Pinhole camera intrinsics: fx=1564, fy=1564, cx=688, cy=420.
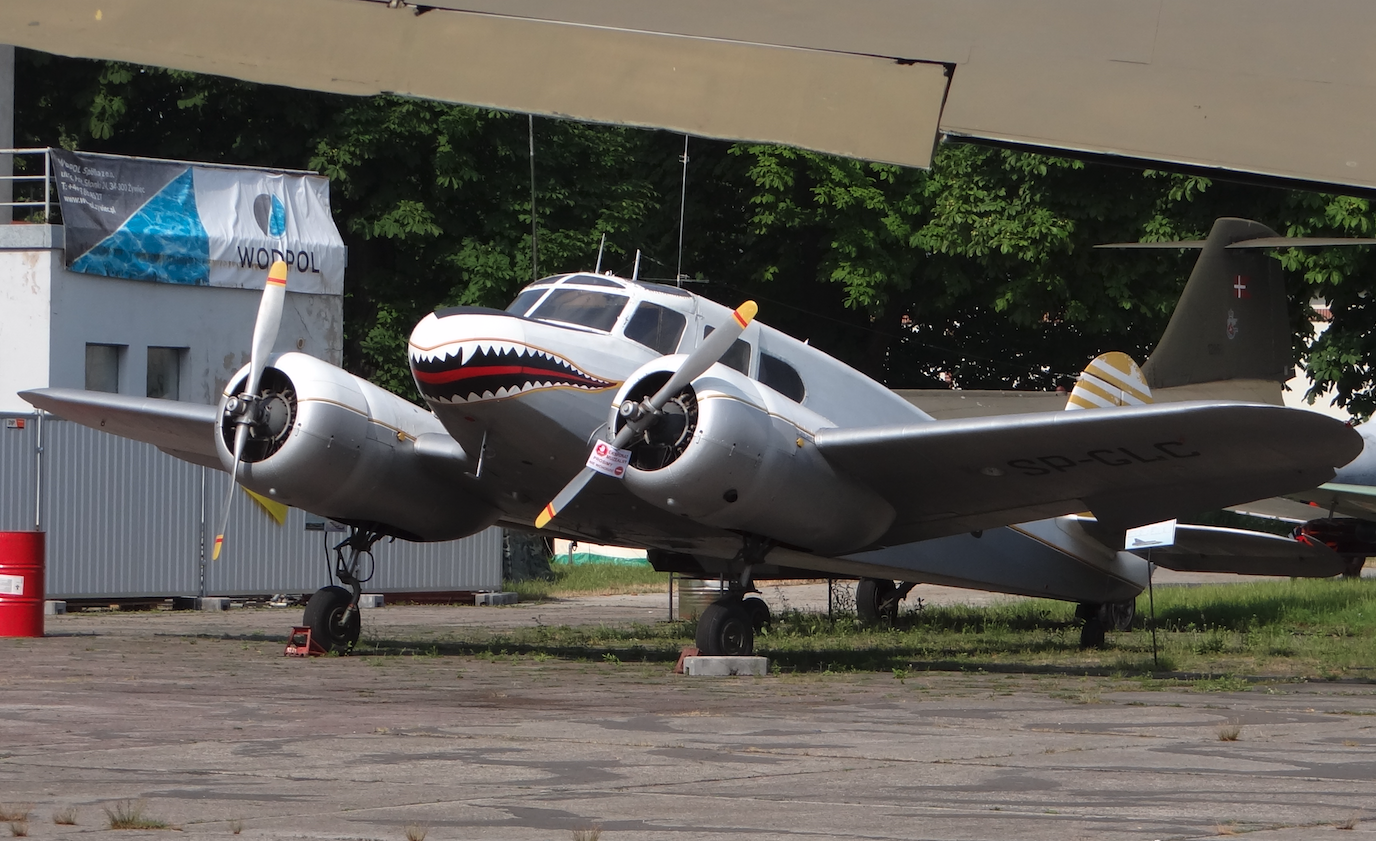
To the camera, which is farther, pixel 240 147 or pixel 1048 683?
pixel 240 147

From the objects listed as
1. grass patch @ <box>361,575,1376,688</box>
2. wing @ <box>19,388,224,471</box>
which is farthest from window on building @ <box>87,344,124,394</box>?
grass patch @ <box>361,575,1376,688</box>

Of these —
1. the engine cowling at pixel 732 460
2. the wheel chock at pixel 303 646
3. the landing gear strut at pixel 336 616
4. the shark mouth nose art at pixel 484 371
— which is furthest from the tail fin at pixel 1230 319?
the wheel chock at pixel 303 646

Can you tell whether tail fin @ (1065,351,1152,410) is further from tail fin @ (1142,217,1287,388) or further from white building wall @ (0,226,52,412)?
white building wall @ (0,226,52,412)

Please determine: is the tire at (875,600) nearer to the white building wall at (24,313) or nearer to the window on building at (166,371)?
the white building wall at (24,313)

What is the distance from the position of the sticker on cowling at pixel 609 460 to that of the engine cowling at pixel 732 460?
5.2 inches

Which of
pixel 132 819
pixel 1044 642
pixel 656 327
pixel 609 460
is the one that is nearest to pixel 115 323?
pixel 656 327

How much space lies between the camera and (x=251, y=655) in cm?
1458

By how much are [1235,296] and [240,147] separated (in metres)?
23.8

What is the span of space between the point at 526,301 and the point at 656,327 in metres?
1.13

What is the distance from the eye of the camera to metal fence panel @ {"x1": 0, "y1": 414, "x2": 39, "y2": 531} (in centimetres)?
2233

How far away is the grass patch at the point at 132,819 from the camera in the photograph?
5090 millimetres

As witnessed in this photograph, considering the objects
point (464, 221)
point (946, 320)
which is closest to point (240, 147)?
point (464, 221)

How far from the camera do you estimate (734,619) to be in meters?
13.1

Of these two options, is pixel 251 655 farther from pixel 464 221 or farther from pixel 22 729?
pixel 464 221
